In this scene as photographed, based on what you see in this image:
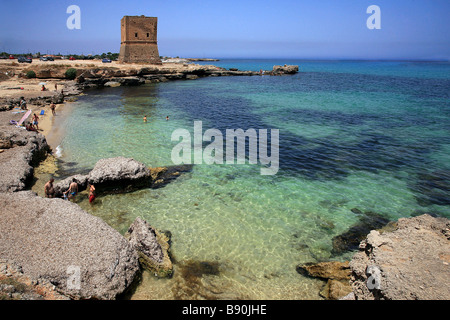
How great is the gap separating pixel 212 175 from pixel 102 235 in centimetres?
649

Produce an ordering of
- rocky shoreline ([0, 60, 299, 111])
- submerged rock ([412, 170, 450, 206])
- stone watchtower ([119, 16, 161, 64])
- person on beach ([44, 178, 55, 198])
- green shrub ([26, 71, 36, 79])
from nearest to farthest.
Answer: person on beach ([44, 178, 55, 198]), submerged rock ([412, 170, 450, 206]), rocky shoreline ([0, 60, 299, 111]), green shrub ([26, 71, 36, 79]), stone watchtower ([119, 16, 161, 64])

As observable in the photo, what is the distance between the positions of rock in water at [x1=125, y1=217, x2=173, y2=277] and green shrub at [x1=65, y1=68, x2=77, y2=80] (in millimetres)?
44646

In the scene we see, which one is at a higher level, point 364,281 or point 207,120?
point 207,120

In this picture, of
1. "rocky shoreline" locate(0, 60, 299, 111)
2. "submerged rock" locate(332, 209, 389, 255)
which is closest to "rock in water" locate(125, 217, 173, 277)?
"submerged rock" locate(332, 209, 389, 255)

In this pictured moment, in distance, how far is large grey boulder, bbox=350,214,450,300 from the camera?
15.7ft

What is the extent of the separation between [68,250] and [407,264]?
7.66m

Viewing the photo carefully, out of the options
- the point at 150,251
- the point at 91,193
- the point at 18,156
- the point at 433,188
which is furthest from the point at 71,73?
the point at 433,188

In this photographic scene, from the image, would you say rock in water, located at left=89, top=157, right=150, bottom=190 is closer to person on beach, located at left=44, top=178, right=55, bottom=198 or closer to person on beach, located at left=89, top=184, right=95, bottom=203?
person on beach, located at left=89, top=184, right=95, bottom=203

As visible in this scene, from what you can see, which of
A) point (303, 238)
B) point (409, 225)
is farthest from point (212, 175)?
point (409, 225)

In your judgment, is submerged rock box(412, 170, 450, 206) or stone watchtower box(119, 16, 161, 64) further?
stone watchtower box(119, 16, 161, 64)

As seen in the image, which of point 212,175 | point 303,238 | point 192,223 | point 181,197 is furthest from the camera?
point 212,175

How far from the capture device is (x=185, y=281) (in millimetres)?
6707

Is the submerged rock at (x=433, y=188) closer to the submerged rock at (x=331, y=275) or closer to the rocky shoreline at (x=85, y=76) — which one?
the submerged rock at (x=331, y=275)

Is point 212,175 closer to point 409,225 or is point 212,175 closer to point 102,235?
point 102,235
